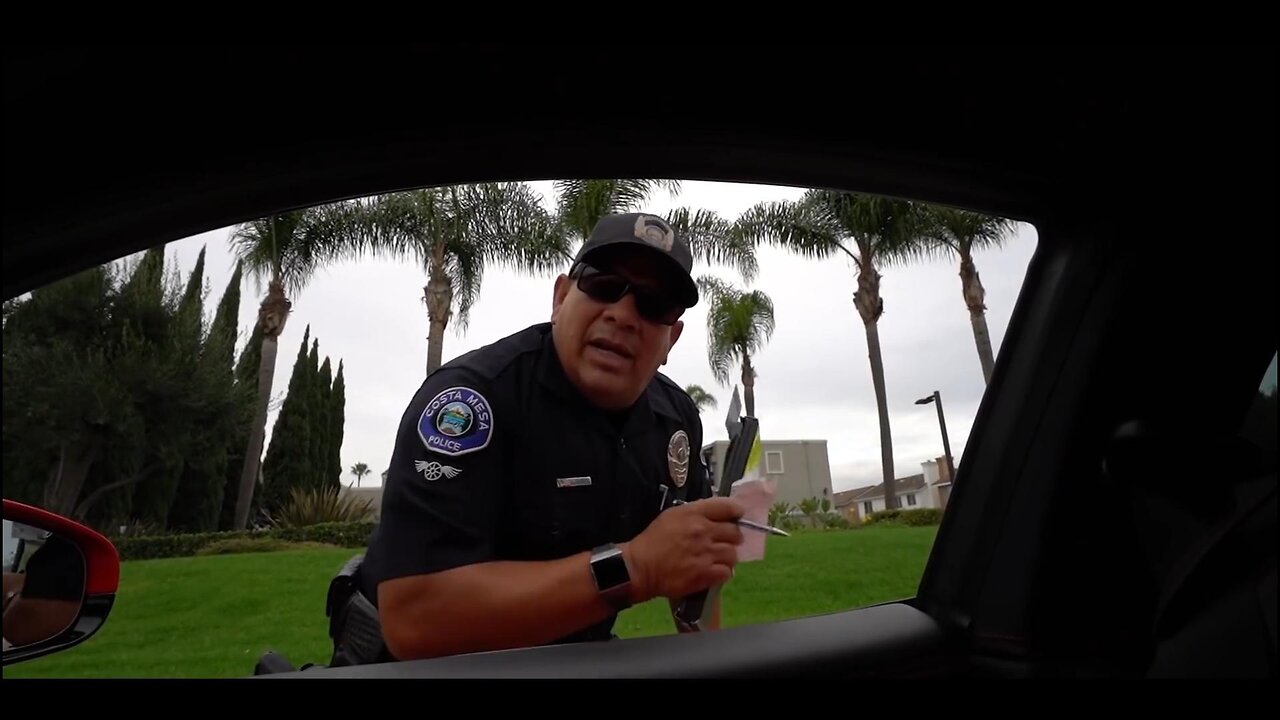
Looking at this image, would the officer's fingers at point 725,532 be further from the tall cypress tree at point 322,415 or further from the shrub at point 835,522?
the tall cypress tree at point 322,415

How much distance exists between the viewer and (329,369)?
54.5ft

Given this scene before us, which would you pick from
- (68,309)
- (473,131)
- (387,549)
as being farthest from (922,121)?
(68,309)

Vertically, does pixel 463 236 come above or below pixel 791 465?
above

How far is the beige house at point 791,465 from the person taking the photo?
162cm

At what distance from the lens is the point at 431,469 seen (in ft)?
4.79

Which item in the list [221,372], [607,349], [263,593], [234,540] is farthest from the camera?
[234,540]

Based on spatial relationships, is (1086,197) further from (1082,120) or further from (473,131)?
(473,131)

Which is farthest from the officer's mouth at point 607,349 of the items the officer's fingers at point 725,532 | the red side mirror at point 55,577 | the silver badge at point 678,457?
the red side mirror at point 55,577

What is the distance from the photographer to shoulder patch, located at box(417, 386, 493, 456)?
1.48 meters

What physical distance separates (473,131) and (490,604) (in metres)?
0.83

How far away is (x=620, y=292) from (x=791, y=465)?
1061 mm

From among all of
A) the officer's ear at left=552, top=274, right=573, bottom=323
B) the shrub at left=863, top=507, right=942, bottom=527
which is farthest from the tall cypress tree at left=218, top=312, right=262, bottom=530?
the officer's ear at left=552, top=274, right=573, bottom=323

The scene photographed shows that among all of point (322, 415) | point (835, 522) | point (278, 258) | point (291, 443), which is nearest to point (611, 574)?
point (278, 258)

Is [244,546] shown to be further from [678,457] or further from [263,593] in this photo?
[678,457]
